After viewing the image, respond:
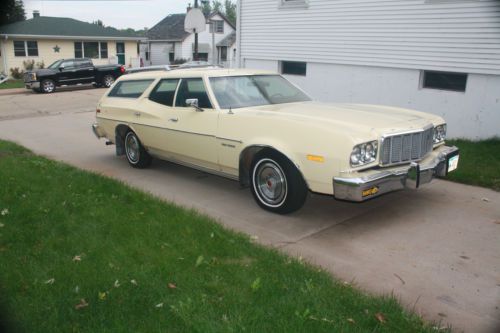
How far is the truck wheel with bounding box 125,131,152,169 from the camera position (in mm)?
7516

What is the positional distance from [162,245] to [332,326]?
186cm

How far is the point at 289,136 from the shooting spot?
197 inches

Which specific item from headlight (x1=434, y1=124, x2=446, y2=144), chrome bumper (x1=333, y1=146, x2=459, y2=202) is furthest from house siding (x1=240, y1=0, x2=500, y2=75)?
chrome bumper (x1=333, y1=146, x2=459, y2=202)

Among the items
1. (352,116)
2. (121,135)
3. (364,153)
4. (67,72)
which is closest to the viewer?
(364,153)

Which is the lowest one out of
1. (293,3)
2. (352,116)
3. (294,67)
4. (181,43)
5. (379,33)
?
(352,116)

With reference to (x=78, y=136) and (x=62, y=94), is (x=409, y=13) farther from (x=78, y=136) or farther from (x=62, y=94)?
(x=62, y=94)

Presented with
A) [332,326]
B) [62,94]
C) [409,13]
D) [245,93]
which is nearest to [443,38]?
[409,13]

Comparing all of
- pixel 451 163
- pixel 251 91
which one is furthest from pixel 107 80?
pixel 451 163

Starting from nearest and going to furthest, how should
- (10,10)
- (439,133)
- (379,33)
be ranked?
1. (10,10)
2. (439,133)
3. (379,33)

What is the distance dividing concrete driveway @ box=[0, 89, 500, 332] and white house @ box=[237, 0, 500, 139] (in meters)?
3.46

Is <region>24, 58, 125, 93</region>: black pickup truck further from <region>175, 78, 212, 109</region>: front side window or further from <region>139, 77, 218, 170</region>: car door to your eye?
<region>175, 78, 212, 109</region>: front side window

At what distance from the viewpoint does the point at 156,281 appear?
3549 millimetres

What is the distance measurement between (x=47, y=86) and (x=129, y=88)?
17844mm

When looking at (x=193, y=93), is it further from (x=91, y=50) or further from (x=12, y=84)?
(x=91, y=50)
